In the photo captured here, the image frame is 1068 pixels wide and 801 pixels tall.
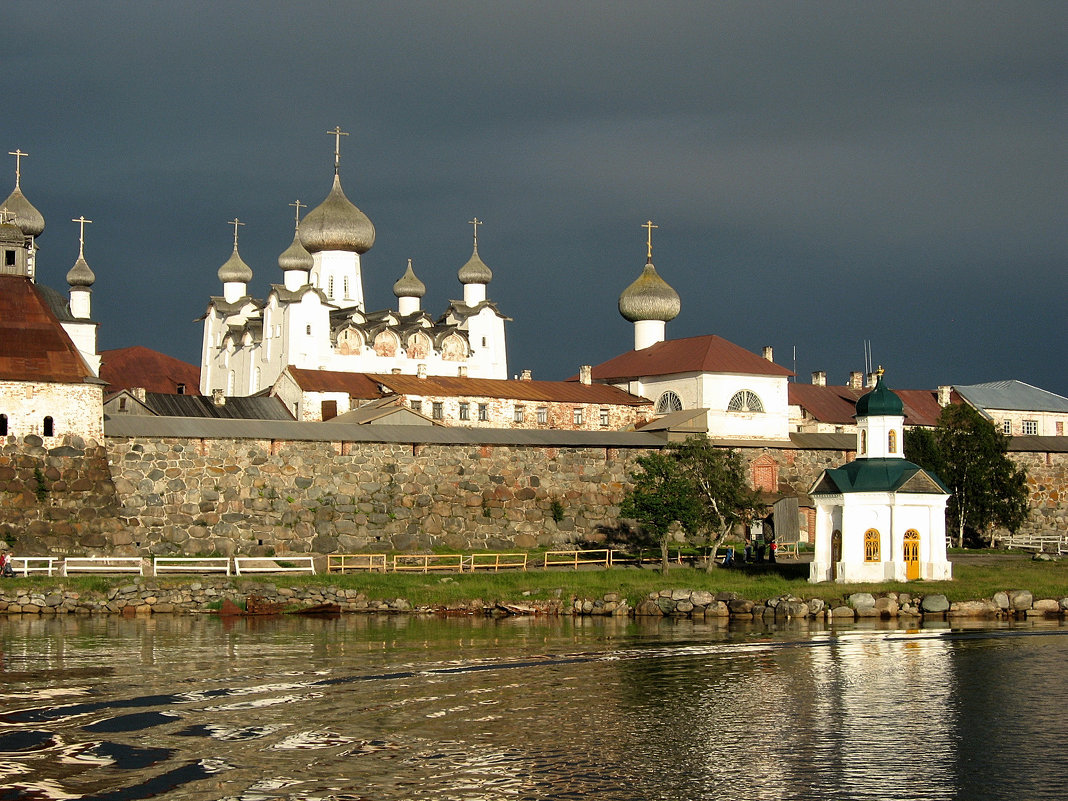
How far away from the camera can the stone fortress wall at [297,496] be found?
33125 millimetres

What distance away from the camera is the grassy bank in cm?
2955

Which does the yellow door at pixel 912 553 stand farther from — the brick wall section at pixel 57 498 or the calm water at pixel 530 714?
the brick wall section at pixel 57 498

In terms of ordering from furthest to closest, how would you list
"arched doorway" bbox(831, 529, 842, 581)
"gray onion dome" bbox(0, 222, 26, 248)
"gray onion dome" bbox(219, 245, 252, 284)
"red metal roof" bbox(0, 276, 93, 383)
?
"gray onion dome" bbox(219, 245, 252, 284) < "gray onion dome" bbox(0, 222, 26, 248) < "red metal roof" bbox(0, 276, 93, 383) < "arched doorway" bbox(831, 529, 842, 581)

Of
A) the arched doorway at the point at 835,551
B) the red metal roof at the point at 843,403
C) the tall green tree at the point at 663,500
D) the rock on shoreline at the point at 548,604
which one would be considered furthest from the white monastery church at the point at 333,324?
the arched doorway at the point at 835,551

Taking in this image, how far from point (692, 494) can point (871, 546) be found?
6410 mm

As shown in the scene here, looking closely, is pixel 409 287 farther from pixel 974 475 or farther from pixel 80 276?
pixel 974 475

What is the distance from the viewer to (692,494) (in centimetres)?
3603

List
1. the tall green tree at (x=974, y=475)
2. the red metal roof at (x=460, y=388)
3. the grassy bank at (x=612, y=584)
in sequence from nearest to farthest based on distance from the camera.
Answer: the grassy bank at (x=612, y=584) < the tall green tree at (x=974, y=475) < the red metal roof at (x=460, y=388)

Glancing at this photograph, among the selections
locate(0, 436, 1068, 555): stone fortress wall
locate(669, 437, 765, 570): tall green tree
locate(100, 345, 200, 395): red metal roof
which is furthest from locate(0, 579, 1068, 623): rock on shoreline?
locate(100, 345, 200, 395): red metal roof

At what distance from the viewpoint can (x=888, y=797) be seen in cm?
1425

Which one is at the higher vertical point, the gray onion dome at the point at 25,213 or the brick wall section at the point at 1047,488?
the gray onion dome at the point at 25,213

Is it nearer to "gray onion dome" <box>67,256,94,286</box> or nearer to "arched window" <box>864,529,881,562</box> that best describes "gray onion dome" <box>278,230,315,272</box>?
"gray onion dome" <box>67,256,94,286</box>

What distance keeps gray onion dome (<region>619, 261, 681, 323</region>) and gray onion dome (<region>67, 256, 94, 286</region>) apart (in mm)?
21055

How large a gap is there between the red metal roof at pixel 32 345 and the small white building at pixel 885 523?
1792 centimetres
